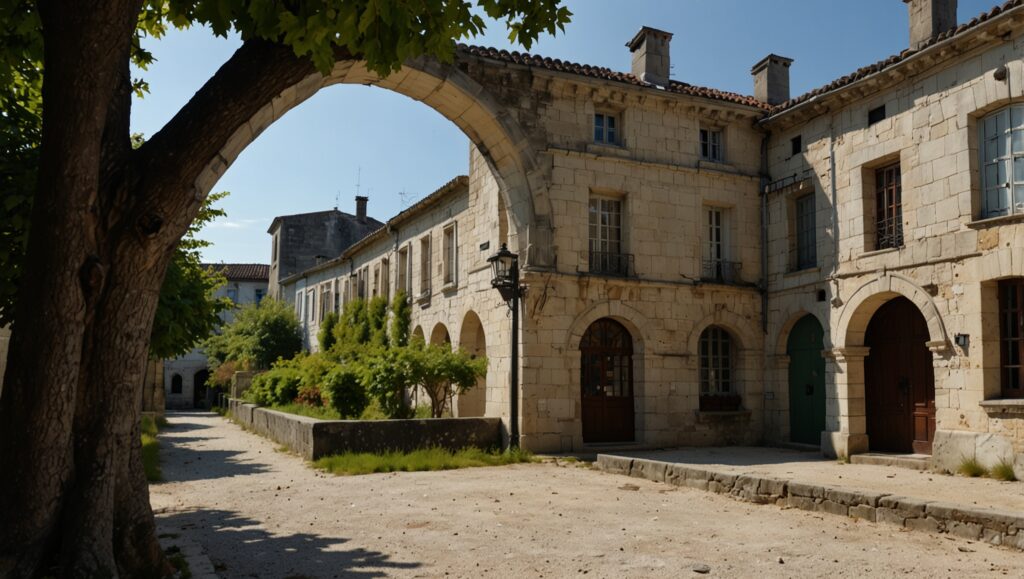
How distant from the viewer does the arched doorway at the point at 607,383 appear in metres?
13.7

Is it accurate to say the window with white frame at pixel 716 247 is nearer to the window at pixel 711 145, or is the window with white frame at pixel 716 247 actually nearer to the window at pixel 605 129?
the window at pixel 711 145

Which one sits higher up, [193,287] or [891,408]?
[193,287]

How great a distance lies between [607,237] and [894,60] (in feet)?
17.3

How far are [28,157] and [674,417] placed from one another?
10.9 m

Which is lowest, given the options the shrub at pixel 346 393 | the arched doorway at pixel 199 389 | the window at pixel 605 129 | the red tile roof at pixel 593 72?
the arched doorway at pixel 199 389

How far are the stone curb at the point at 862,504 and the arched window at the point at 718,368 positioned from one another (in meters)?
4.92

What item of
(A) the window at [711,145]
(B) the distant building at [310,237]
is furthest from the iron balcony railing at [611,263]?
(B) the distant building at [310,237]

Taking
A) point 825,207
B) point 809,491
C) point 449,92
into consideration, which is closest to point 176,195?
point 809,491

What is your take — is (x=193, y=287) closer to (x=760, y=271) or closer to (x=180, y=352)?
(x=180, y=352)

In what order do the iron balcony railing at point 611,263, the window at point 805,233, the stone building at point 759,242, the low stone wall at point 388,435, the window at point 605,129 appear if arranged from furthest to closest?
the window at point 605,129, the window at point 805,233, the iron balcony railing at point 611,263, the low stone wall at point 388,435, the stone building at point 759,242

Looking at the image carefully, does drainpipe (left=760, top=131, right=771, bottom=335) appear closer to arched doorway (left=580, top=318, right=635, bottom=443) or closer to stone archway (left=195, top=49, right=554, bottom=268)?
arched doorway (left=580, top=318, right=635, bottom=443)

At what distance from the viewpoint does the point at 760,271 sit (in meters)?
14.8

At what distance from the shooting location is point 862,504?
7262 mm

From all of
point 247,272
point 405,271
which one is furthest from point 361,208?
point 405,271
